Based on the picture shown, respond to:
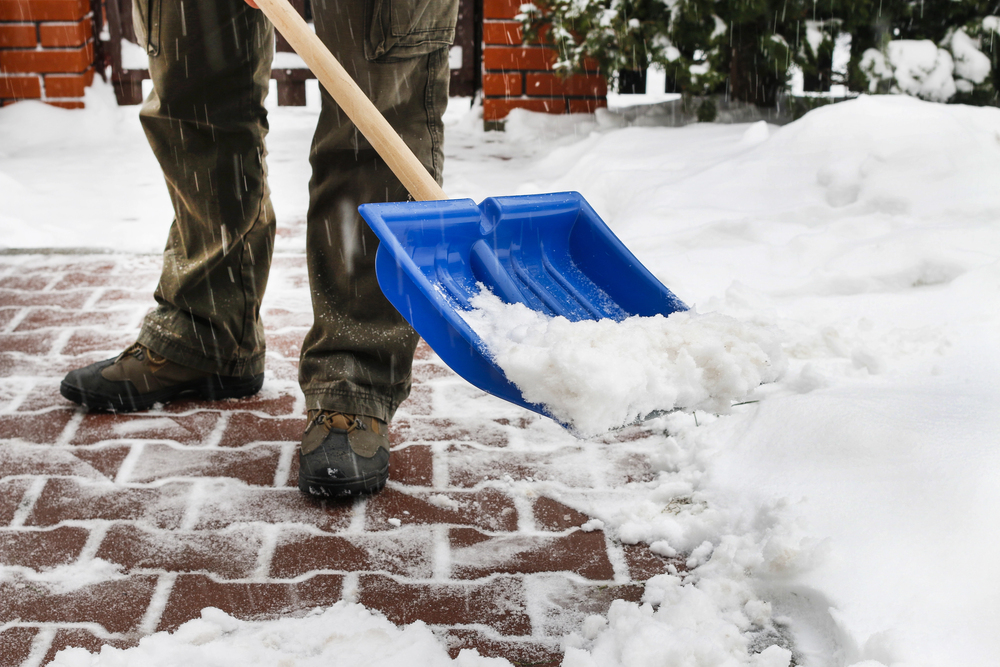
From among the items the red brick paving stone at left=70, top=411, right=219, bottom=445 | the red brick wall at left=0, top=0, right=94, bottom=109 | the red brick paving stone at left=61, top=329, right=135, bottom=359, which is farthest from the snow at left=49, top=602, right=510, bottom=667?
the red brick wall at left=0, top=0, right=94, bottom=109

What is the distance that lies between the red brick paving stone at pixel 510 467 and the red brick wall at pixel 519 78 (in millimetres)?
3681

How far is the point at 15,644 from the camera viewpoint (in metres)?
1.50

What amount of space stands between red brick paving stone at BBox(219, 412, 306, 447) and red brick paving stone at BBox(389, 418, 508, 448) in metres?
0.24

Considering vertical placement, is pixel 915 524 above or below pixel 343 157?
below

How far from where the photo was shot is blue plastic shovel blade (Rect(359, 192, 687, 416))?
55.4 inches

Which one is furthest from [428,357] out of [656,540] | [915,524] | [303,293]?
[915,524]

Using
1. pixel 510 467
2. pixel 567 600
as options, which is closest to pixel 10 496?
pixel 510 467

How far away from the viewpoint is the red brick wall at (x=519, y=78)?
17.7 feet

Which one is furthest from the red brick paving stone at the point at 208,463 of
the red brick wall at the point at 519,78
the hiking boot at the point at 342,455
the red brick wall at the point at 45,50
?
the red brick wall at the point at 45,50

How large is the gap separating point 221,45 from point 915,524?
69.0 inches

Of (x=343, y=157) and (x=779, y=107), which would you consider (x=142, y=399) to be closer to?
(x=343, y=157)

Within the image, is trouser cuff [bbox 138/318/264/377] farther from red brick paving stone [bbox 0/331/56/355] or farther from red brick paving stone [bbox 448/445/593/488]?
red brick paving stone [bbox 448/445/593/488]

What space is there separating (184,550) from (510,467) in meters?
0.74

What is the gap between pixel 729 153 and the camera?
4309 mm
